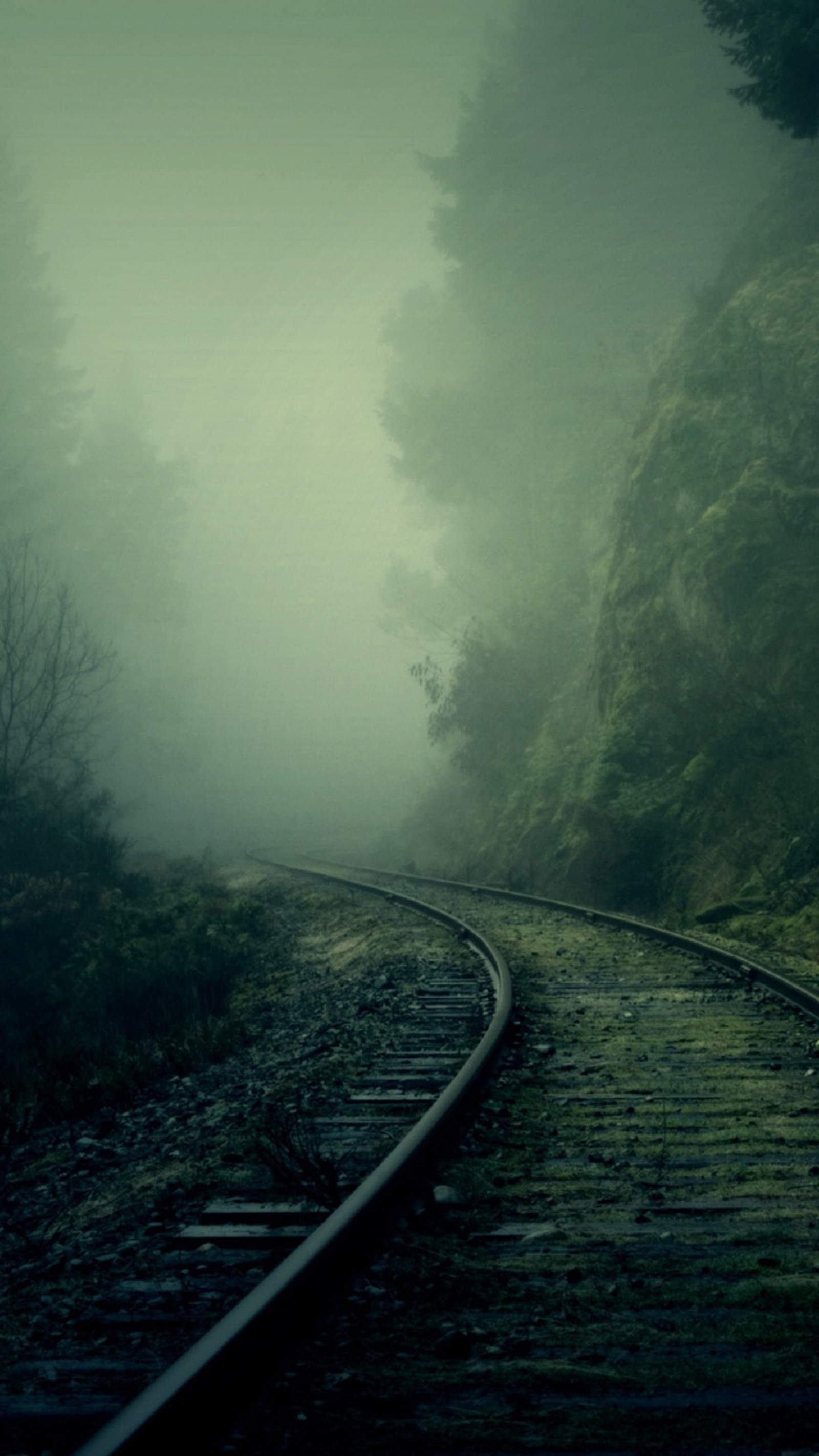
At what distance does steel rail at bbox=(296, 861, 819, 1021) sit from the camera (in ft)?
27.1

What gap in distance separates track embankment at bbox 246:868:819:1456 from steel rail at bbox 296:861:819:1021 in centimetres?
171

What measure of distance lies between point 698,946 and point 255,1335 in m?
9.32

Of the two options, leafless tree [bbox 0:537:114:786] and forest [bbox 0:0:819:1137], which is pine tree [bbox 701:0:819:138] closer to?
forest [bbox 0:0:819:1137]

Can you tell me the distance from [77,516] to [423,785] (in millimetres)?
22428

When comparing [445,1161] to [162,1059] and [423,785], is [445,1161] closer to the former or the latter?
[162,1059]

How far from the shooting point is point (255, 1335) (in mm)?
2754

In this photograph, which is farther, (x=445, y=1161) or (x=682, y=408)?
(x=682, y=408)

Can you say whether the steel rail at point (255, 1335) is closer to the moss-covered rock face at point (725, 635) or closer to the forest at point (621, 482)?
the forest at point (621, 482)

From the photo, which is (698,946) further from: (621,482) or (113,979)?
(621,482)

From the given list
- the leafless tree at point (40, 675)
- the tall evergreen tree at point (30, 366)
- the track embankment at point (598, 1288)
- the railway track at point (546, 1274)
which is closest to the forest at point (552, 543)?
the tall evergreen tree at point (30, 366)

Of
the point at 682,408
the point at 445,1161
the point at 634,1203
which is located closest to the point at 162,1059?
the point at 445,1161

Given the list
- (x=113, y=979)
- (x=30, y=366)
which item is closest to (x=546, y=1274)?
(x=113, y=979)

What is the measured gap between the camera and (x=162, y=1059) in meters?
8.45

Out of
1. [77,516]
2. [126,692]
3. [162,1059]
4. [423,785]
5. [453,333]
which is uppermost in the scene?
[453,333]
